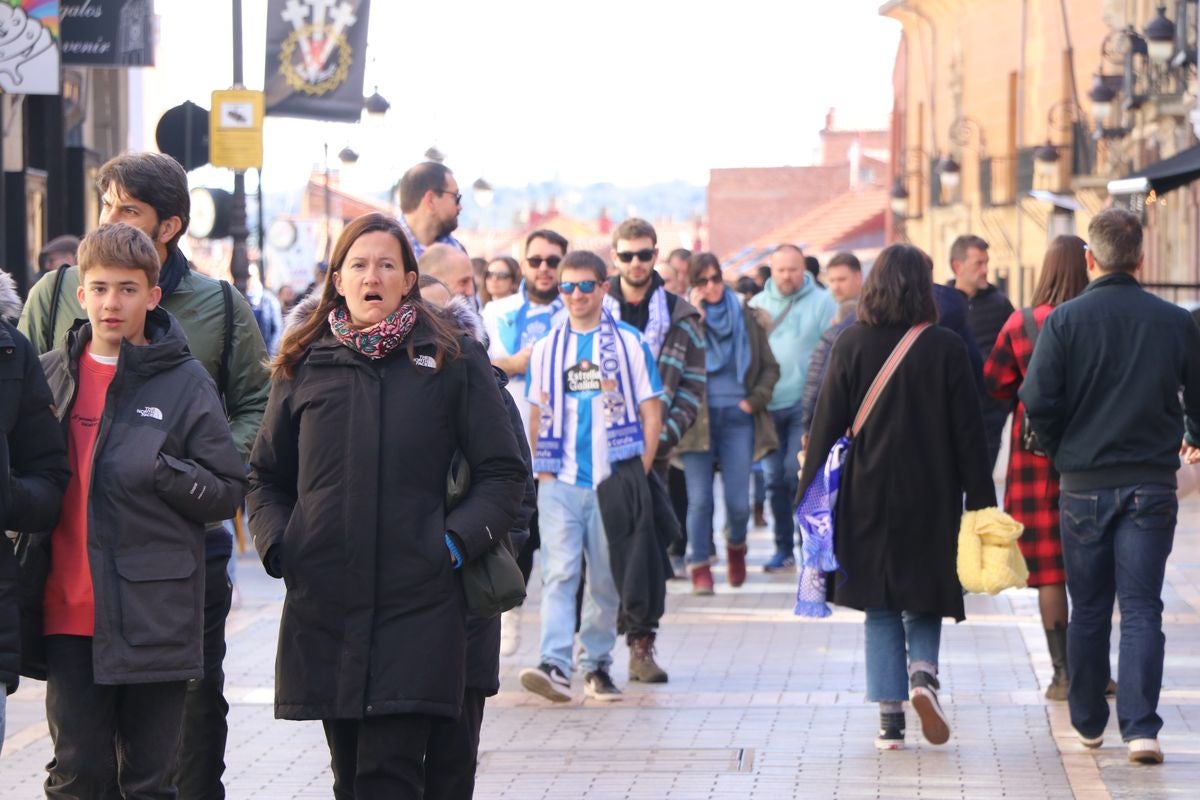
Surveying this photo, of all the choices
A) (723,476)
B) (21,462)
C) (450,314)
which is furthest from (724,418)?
(21,462)

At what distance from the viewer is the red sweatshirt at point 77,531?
539cm

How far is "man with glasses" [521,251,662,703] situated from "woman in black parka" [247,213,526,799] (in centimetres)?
404

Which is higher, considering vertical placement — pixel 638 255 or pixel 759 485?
pixel 638 255

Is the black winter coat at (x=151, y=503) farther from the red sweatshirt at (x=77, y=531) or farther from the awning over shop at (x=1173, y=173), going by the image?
the awning over shop at (x=1173, y=173)

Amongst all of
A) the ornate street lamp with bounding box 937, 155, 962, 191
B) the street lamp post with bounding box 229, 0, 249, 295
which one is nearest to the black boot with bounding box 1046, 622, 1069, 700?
A: the street lamp post with bounding box 229, 0, 249, 295

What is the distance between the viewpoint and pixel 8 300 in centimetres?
563

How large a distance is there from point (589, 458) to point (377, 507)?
4308 mm

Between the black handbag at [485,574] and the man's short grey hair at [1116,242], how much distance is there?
3.45m

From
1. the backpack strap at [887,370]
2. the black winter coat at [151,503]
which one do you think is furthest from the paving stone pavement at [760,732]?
the black winter coat at [151,503]

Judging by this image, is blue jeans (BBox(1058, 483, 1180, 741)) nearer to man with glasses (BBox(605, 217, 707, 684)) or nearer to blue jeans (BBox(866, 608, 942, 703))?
blue jeans (BBox(866, 608, 942, 703))

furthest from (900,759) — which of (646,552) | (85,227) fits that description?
(85,227)

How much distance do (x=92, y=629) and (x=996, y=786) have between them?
3.43m

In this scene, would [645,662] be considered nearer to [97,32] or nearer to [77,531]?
[77,531]

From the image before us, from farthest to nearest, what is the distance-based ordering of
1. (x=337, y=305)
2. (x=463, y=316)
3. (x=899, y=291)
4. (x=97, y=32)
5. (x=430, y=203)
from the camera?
(x=97, y=32) → (x=430, y=203) → (x=899, y=291) → (x=463, y=316) → (x=337, y=305)
